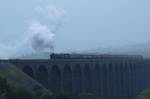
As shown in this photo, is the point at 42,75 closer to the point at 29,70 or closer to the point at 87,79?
the point at 29,70

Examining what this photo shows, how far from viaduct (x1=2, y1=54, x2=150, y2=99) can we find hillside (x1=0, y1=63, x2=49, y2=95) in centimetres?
332

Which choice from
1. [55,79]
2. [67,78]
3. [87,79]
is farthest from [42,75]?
[87,79]

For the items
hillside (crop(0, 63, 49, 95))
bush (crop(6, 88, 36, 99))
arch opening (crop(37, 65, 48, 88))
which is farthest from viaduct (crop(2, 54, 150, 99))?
bush (crop(6, 88, 36, 99))

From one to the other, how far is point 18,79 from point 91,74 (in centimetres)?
2361

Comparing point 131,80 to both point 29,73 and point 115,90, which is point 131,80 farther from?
point 29,73

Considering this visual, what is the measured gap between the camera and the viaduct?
6012cm

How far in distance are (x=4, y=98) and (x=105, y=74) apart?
37.8 meters

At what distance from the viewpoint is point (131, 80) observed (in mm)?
92375

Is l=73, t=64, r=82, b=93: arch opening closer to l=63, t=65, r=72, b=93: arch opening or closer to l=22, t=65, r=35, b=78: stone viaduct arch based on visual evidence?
l=63, t=65, r=72, b=93: arch opening

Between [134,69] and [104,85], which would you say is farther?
[134,69]

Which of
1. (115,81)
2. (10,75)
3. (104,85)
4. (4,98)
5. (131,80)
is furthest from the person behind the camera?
(131,80)

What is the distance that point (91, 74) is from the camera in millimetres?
73438

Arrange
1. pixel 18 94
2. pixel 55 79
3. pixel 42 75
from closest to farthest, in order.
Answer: pixel 18 94, pixel 42 75, pixel 55 79

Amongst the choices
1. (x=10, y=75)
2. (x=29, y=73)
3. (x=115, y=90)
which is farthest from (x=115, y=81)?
(x=10, y=75)
